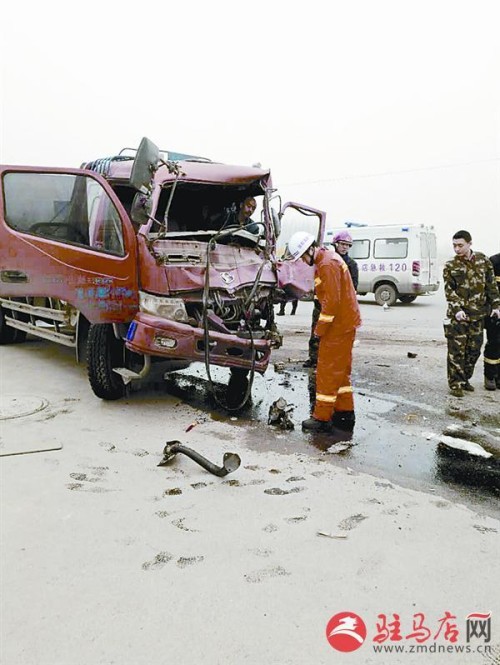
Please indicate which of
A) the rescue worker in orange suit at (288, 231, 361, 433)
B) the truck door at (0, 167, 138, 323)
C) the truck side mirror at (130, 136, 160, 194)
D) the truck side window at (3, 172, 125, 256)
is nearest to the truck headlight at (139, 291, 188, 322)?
the truck door at (0, 167, 138, 323)

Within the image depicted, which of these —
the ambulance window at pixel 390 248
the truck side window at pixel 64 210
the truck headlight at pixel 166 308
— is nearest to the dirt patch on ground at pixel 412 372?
the truck headlight at pixel 166 308

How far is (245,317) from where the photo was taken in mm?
4797

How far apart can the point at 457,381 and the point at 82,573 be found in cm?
433

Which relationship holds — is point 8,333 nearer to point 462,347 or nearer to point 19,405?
point 19,405

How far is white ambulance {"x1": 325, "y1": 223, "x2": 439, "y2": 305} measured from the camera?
14.9 m

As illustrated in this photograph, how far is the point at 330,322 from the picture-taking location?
4051mm

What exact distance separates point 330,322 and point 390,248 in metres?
11.9

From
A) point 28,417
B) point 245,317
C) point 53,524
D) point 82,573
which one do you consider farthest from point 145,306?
point 82,573

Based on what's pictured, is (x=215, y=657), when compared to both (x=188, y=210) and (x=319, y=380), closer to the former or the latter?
(x=319, y=380)

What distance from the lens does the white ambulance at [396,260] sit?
48.8 feet

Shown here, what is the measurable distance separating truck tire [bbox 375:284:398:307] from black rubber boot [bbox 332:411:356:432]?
37.2ft

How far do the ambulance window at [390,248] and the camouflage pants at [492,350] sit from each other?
992 centimetres

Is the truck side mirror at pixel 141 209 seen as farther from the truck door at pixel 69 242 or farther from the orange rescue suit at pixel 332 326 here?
the orange rescue suit at pixel 332 326
